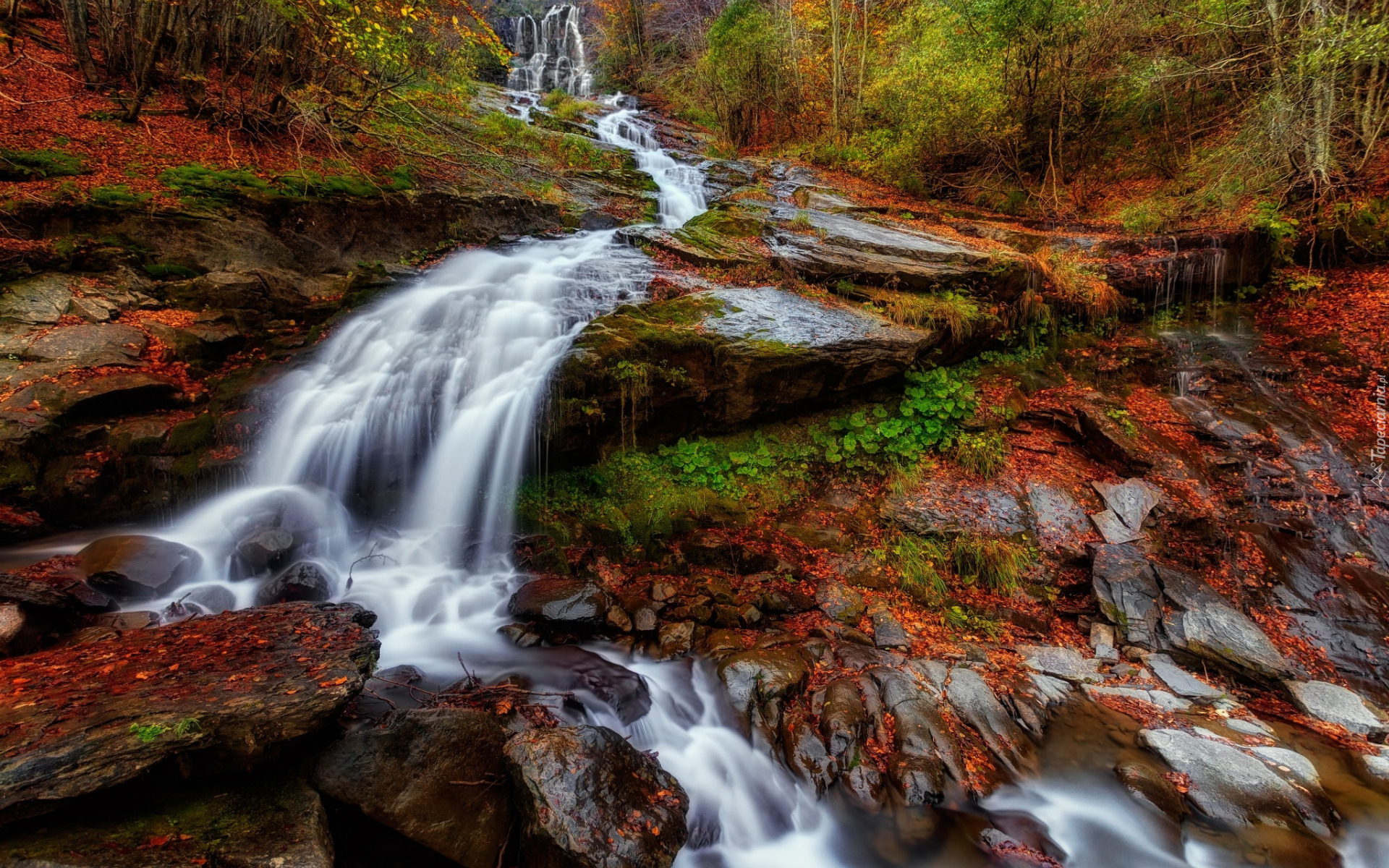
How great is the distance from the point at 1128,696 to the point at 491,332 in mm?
7613

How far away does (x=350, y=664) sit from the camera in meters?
3.25

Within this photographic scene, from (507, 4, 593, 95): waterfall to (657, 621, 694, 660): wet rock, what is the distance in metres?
25.6

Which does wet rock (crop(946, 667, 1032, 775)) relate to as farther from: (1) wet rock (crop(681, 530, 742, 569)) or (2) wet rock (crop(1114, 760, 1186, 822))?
(1) wet rock (crop(681, 530, 742, 569))

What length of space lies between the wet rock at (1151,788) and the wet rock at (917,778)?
122 centimetres

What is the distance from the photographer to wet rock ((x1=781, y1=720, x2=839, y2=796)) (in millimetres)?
3674

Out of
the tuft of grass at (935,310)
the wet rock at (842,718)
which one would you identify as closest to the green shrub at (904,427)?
the tuft of grass at (935,310)

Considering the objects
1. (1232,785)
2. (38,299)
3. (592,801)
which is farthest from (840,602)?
(38,299)

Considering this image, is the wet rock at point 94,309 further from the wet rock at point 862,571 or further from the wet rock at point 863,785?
the wet rock at point 863,785

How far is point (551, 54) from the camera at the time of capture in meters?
28.4

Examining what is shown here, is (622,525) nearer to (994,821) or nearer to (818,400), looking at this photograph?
(818,400)

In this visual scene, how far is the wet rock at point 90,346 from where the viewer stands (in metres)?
5.21

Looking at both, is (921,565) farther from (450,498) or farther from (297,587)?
(297,587)

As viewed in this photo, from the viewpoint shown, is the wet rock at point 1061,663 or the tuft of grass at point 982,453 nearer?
the wet rock at point 1061,663

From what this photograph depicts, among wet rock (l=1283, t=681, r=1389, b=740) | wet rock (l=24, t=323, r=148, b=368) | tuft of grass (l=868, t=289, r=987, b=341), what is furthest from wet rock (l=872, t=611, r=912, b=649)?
wet rock (l=24, t=323, r=148, b=368)
